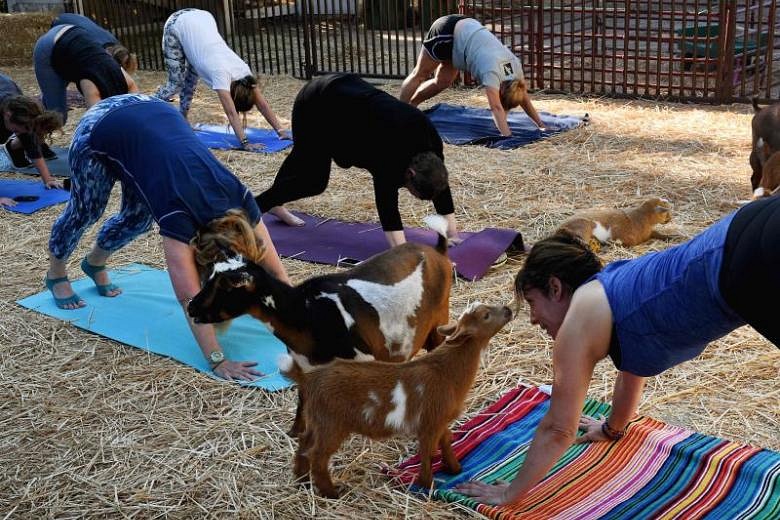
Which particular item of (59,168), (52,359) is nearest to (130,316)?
(52,359)

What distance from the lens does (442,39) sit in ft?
29.6

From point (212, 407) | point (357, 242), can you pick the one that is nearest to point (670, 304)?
point (212, 407)

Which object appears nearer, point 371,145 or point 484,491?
point 484,491

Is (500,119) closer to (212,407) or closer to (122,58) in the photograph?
(122,58)

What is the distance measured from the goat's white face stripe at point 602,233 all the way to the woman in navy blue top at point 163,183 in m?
2.42

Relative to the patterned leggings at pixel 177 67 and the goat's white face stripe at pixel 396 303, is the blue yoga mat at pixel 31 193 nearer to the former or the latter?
the patterned leggings at pixel 177 67

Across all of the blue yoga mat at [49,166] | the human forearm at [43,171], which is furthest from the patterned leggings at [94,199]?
the blue yoga mat at [49,166]

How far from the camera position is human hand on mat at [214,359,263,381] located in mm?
4441

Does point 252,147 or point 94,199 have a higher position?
point 94,199

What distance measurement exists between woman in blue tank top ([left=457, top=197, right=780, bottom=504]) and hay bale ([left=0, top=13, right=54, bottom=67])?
14.2 metres

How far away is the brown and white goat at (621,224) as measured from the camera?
19.1 feet

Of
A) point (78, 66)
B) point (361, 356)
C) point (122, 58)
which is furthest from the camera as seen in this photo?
point (122, 58)

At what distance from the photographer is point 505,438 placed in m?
3.71

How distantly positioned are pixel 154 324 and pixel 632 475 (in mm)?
3065
